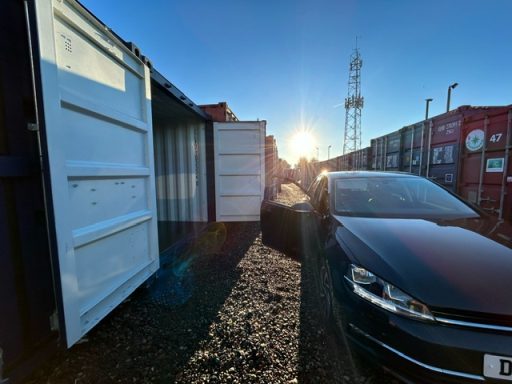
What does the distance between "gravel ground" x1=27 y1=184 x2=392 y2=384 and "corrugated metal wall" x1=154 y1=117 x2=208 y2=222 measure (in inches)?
88.8

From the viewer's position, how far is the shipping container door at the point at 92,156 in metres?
1.42

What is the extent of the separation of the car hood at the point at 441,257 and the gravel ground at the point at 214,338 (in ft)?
2.84

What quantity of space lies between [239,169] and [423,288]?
426 cm

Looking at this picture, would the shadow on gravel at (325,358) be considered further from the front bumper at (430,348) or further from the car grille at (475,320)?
the car grille at (475,320)

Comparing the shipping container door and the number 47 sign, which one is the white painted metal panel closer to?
the shipping container door

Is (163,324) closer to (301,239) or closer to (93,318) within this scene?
(93,318)

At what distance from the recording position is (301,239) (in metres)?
3.08

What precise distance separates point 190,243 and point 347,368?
352 cm

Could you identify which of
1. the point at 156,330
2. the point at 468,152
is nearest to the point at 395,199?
the point at 156,330

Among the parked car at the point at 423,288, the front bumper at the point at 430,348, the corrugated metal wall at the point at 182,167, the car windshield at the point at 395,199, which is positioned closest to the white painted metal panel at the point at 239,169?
the corrugated metal wall at the point at 182,167

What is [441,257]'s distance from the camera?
5.05ft

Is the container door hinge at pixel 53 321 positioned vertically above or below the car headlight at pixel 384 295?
below

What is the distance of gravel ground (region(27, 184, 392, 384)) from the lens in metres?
1.68

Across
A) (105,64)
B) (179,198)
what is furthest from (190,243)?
(105,64)
